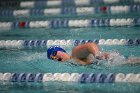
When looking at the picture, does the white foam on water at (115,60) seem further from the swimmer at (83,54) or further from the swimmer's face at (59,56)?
the swimmer's face at (59,56)

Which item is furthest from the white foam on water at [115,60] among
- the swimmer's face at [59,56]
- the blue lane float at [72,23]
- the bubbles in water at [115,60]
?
the blue lane float at [72,23]

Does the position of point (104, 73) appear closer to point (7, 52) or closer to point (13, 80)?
point (13, 80)

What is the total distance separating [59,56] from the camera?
4.75 metres

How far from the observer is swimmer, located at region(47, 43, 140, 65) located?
448 cm

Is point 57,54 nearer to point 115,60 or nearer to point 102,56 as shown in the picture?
point 102,56

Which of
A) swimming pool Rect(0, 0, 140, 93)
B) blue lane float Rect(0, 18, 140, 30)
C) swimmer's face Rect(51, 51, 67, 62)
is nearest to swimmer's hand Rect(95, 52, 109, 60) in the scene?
swimming pool Rect(0, 0, 140, 93)

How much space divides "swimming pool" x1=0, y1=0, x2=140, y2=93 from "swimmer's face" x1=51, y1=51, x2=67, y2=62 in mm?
131

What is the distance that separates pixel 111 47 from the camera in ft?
18.8

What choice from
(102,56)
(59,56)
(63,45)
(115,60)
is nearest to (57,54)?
(59,56)

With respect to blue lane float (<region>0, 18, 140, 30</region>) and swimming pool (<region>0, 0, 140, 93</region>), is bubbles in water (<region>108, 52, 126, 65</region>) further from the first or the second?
blue lane float (<region>0, 18, 140, 30</region>)

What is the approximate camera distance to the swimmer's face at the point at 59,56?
186 inches

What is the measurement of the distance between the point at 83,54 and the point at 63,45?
1.51 metres

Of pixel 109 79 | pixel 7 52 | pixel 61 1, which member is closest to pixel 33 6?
pixel 61 1

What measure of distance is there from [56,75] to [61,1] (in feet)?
17.8
